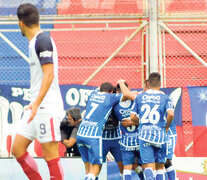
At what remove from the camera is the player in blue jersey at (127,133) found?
7516 millimetres

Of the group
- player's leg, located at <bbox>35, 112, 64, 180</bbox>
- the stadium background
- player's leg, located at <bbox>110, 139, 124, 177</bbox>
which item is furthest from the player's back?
the stadium background

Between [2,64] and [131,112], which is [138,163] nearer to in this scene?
[131,112]

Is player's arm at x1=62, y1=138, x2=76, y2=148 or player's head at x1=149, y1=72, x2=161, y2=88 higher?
player's head at x1=149, y1=72, x2=161, y2=88

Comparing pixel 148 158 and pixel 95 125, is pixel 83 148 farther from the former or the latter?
pixel 148 158

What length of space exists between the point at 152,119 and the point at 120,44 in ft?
11.7

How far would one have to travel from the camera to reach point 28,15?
4570 mm

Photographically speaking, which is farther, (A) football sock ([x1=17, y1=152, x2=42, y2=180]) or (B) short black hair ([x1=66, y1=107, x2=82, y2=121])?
(B) short black hair ([x1=66, y1=107, x2=82, y2=121])

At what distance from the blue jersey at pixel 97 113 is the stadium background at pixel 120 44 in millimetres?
2183

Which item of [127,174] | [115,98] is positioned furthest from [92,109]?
[127,174]

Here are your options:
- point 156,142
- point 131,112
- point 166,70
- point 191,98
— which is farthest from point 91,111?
point 166,70

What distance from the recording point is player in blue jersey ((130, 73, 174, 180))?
6.82 meters

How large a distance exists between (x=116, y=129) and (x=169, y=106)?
3.97ft

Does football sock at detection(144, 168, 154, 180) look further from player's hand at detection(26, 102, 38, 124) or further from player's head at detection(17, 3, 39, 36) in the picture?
player's head at detection(17, 3, 39, 36)

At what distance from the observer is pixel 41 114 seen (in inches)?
179
